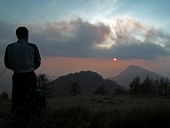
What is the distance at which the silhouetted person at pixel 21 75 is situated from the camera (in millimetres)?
3086

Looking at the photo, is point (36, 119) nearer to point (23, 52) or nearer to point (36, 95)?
point (36, 95)

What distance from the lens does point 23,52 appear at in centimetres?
316

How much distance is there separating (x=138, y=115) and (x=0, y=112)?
3.36 m

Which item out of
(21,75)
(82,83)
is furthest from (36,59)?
(82,83)

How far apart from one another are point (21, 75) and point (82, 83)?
684 cm

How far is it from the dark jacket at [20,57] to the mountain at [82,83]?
2.78 ft

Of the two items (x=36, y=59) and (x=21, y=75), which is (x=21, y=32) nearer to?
(x=36, y=59)

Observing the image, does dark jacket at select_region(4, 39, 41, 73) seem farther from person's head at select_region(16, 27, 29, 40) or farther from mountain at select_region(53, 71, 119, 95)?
mountain at select_region(53, 71, 119, 95)

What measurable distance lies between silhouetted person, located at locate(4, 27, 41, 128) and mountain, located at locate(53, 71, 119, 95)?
2.45ft

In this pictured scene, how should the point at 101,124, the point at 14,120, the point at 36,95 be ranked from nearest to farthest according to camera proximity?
1. the point at 14,120
2. the point at 101,124
3. the point at 36,95

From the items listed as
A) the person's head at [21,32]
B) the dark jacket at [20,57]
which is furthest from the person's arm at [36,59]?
the person's head at [21,32]

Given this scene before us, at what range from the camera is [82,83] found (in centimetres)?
985

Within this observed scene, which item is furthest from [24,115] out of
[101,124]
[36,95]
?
[101,124]

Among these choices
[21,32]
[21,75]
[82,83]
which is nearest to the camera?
Answer: [21,75]
